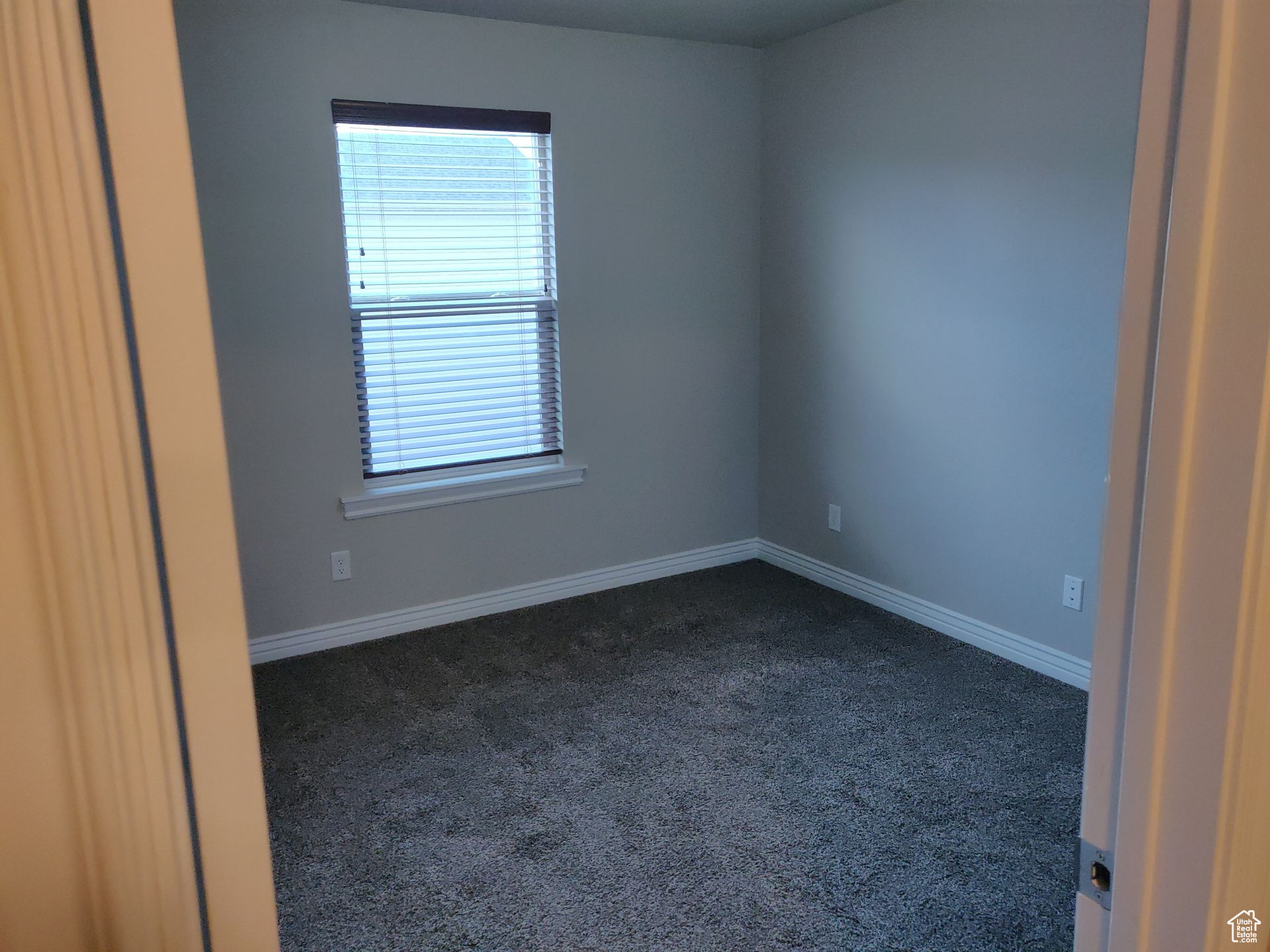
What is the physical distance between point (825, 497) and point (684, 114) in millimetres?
1835

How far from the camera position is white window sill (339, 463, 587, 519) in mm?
3586

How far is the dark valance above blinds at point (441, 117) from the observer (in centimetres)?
331

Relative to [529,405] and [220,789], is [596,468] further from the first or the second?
[220,789]

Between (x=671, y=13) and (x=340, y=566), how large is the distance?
251 cm

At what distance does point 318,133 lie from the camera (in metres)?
3.27

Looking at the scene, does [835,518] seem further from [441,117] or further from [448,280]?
[441,117]

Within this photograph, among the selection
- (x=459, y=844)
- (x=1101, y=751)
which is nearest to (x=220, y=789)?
(x=1101, y=751)

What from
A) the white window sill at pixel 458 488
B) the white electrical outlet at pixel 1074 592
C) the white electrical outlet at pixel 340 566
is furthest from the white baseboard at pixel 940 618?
the white electrical outlet at pixel 340 566

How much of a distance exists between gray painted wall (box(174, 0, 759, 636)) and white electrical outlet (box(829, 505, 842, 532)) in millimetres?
544

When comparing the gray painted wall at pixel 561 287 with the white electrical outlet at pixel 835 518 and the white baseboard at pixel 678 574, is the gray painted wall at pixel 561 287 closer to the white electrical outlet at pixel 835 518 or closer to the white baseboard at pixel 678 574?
the white baseboard at pixel 678 574

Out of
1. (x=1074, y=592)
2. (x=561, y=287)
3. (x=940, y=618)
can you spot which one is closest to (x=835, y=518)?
(x=940, y=618)
